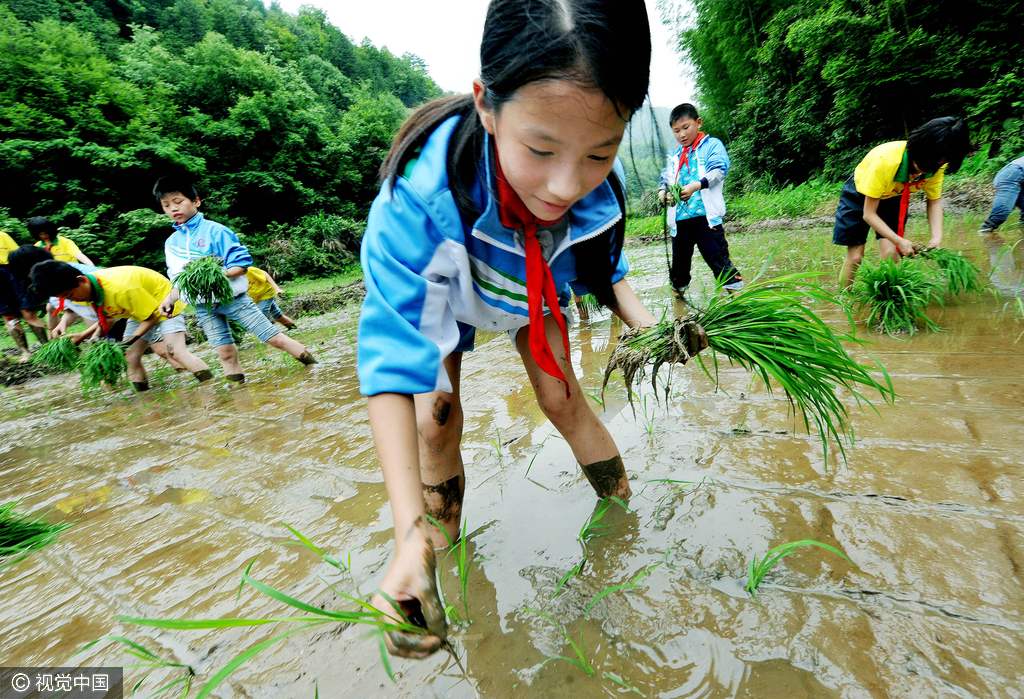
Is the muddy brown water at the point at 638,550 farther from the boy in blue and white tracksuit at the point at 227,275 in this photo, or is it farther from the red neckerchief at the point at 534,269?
the boy in blue and white tracksuit at the point at 227,275

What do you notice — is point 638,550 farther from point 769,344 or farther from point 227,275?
point 227,275

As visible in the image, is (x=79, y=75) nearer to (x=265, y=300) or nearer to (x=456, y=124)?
(x=265, y=300)

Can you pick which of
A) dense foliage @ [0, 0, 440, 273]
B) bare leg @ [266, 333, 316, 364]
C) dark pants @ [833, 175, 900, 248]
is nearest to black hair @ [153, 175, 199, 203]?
bare leg @ [266, 333, 316, 364]

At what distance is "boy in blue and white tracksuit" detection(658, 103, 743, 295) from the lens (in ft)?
12.5

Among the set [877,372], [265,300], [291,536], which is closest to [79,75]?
[265,300]

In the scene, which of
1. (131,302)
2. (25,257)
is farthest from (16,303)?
(131,302)

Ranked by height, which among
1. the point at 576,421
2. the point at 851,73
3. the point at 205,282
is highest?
the point at 851,73

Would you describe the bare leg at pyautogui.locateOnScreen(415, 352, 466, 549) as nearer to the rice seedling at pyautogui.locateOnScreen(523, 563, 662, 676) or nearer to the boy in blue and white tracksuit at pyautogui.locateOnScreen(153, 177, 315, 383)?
the rice seedling at pyautogui.locateOnScreen(523, 563, 662, 676)

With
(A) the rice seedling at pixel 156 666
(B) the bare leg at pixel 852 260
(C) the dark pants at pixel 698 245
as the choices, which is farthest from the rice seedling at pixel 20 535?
(B) the bare leg at pixel 852 260

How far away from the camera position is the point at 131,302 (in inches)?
168

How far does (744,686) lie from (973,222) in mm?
7494

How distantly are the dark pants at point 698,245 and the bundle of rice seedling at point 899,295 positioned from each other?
37.3 inches

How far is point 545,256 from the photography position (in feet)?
4.36

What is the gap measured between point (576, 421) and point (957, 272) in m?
2.99
